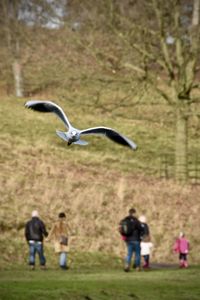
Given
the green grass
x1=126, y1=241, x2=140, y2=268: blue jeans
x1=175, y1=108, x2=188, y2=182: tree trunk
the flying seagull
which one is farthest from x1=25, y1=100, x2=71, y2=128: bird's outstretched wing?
x1=175, y1=108, x2=188, y2=182: tree trunk

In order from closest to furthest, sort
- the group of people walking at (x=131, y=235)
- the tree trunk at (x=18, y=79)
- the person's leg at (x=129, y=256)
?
the person's leg at (x=129, y=256), the group of people walking at (x=131, y=235), the tree trunk at (x=18, y=79)

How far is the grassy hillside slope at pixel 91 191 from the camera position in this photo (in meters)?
30.7

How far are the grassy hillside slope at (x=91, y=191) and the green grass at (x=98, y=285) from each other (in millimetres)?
4378

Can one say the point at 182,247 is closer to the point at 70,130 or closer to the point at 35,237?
the point at 35,237

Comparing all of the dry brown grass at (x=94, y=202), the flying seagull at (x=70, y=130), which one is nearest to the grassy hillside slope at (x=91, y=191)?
the dry brown grass at (x=94, y=202)

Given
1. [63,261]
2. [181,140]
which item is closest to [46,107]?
[63,261]

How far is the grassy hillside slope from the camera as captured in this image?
30703 mm

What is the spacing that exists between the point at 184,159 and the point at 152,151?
647 cm

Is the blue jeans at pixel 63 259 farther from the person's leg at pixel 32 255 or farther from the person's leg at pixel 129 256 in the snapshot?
the person's leg at pixel 129 256

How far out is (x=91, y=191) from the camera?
113 ft

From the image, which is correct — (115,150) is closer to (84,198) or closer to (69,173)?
(69,173)

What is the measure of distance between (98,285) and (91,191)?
1369 cm

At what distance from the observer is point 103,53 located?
39.6m

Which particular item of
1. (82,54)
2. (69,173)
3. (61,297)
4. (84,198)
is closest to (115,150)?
(82,54)
